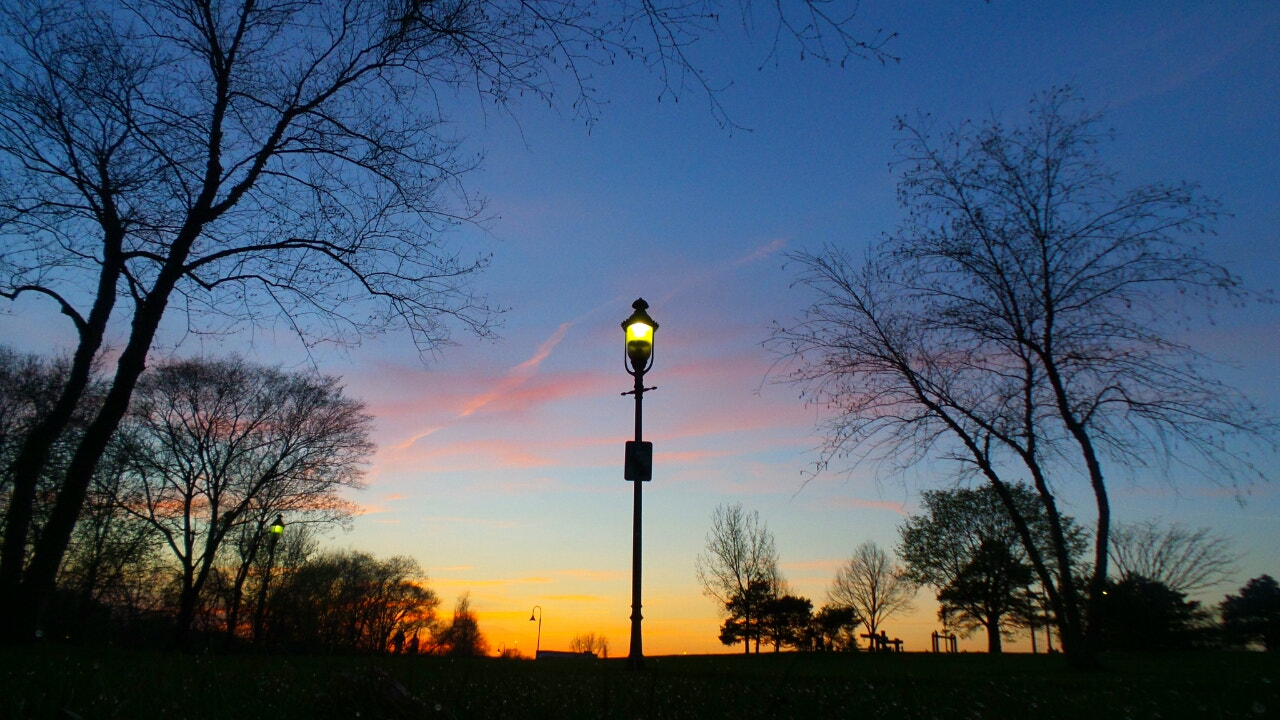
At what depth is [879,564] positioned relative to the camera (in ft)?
195

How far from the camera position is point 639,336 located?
11016 mm

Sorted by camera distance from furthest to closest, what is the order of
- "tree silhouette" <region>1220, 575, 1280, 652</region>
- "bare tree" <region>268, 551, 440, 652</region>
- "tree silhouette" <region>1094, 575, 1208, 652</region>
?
1. "bare tree" <region>268, 551, 440, 652</region>
2. "tree silhouette" <region>1220, 575, 1280, 652</region>
3. "tree silhouette" <region>1094, 575, 1208, 652</region>

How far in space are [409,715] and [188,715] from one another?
802mm

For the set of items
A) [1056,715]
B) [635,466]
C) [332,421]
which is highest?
[332,421]

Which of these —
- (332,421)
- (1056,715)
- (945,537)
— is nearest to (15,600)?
(1056,715)

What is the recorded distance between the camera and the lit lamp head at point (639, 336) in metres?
11.0

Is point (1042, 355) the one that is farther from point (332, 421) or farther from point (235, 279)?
point (332, 421)

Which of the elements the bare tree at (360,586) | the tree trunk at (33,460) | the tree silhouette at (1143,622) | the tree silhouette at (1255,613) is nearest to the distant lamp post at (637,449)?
the tree trunk at (33,460)

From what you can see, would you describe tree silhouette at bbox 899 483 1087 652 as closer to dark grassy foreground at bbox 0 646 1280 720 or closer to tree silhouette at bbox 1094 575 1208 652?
tree silhouette at bbox 1094 575 1208 652

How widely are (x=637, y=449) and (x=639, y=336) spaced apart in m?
1.79

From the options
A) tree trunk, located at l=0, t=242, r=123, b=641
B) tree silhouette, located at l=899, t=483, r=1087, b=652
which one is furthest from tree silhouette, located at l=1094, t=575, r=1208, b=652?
tree trunk, located at l=0, t=242, r=123, b=641

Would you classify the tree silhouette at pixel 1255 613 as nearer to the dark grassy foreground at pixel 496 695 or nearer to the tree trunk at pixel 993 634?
the tree trunk at pixel 993 634

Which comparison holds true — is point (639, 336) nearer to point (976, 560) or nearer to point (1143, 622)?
point (1143, 622)

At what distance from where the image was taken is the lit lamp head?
36.1 ft
